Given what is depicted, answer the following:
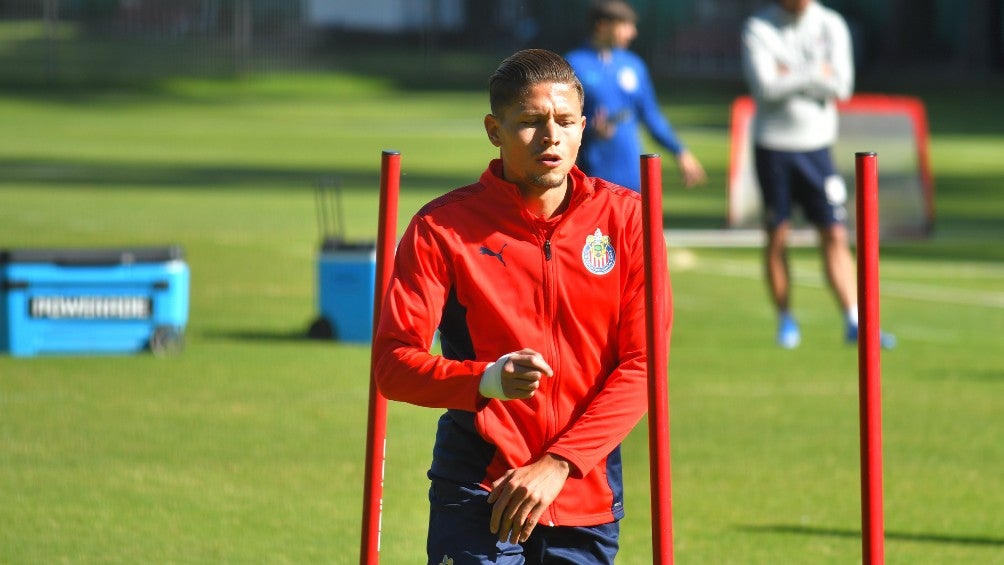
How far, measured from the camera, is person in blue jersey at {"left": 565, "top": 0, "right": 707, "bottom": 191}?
12.6m

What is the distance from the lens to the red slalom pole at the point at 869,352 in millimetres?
4293

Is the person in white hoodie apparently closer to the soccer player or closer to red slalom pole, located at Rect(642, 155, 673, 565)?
the soccer player

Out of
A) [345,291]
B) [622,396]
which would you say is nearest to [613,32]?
[345,291]

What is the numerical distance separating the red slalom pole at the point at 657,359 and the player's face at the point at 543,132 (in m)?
0.30

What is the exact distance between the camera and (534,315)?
454 centimetres

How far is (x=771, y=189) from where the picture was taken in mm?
12445

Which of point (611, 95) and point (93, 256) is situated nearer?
point (93, 256)

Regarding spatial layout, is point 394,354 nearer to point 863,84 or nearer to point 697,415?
point 697,415

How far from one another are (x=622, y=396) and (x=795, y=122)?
820 cm

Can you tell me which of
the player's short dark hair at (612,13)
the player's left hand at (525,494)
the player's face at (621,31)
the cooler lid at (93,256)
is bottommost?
the cooler lid at (93,256)

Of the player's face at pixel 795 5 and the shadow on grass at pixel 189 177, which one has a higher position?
the player's face at pixel 795 5

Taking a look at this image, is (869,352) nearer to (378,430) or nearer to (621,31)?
(378,430)

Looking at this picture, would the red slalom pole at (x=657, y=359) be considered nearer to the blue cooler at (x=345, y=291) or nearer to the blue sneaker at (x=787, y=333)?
the blue cooler at (x=345, y=291)

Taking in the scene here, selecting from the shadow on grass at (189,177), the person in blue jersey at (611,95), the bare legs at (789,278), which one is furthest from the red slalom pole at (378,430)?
the shadow on grass at (189,177)
